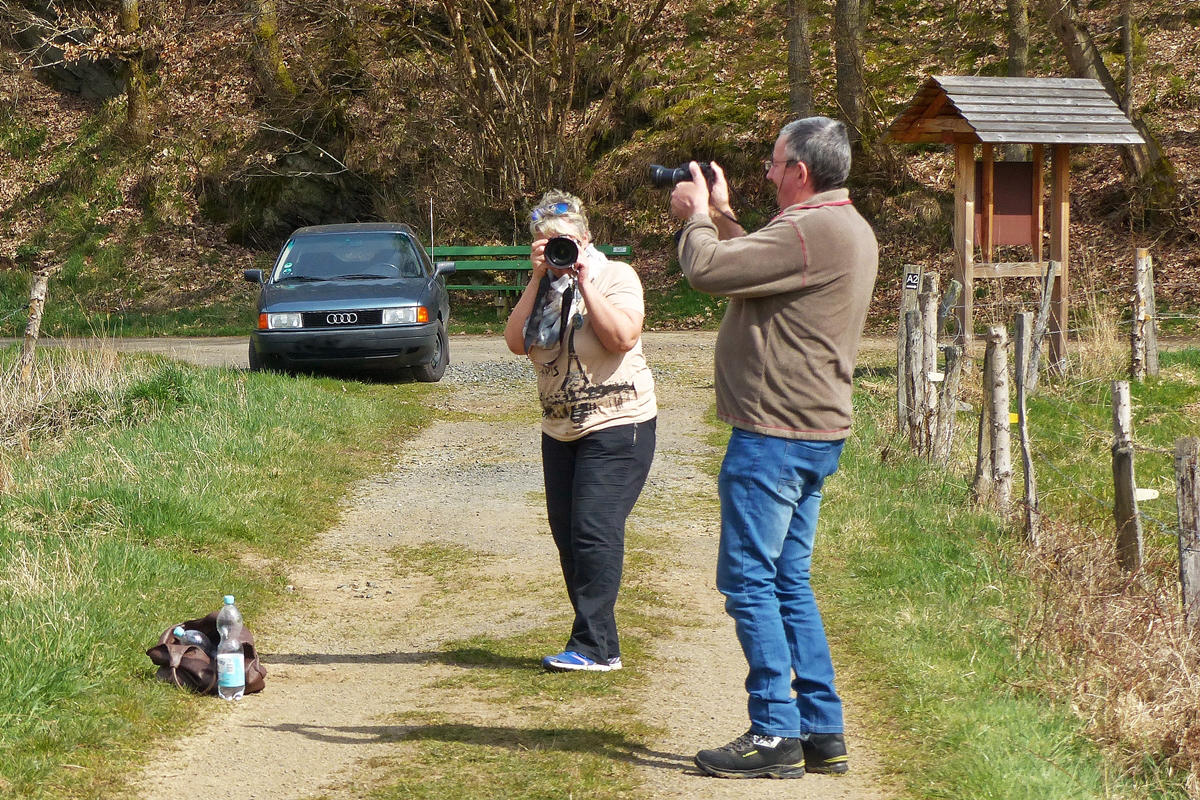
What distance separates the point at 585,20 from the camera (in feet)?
78.4

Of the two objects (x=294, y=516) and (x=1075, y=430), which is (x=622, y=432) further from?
(x=1075, y=430)

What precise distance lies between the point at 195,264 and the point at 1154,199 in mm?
16729

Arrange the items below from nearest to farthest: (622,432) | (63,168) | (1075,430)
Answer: (622,432)
(1075,430)
(63,168)

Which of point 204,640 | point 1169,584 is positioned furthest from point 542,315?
point 1169,584

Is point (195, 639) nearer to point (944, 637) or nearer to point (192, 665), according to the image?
point (192, 665)

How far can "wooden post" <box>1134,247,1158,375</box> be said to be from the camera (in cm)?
1194

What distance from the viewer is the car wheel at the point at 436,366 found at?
1320cm

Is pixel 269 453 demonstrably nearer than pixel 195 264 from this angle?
Yes

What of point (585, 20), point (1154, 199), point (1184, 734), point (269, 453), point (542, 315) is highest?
point (585, 20)

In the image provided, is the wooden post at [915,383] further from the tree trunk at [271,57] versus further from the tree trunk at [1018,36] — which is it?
the tree trunk at [271,57]

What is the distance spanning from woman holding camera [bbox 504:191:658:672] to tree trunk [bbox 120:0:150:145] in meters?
23.6

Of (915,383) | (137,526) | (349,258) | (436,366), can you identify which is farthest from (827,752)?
(349,258)

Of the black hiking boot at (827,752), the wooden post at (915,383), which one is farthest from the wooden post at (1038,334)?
the black hiking boot at (827,752)

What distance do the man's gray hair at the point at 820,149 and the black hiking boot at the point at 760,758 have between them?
168cm
